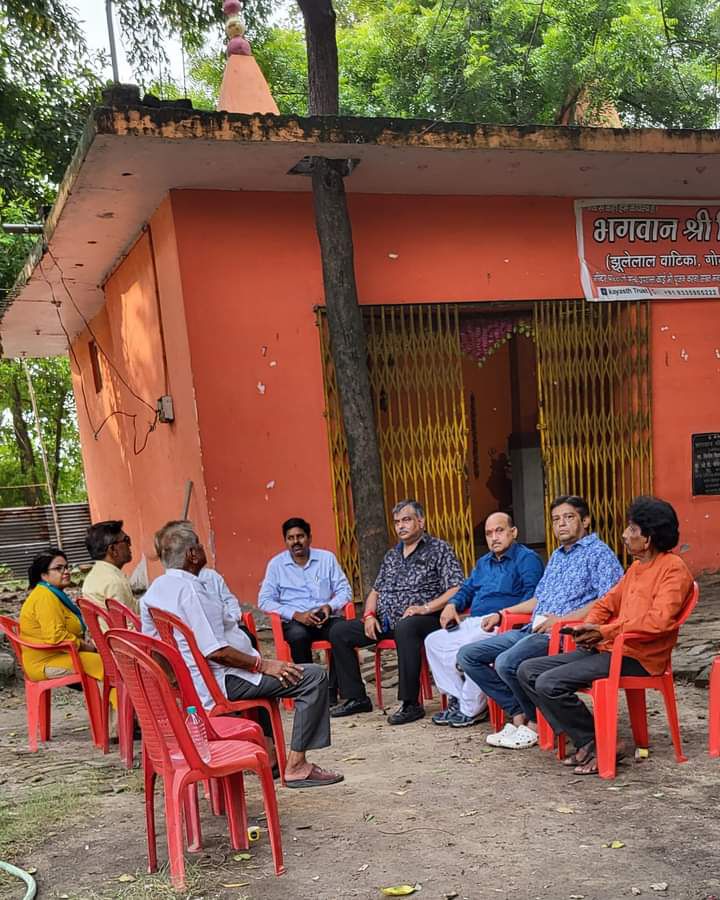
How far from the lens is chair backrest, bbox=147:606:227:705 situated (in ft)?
11.7

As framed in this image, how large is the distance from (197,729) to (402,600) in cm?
218

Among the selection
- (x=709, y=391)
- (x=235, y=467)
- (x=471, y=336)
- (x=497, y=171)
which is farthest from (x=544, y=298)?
(x=235, y=467)

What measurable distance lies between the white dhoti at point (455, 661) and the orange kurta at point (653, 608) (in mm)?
929

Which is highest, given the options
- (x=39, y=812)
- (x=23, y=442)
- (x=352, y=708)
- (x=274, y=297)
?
(x=274, y=297)

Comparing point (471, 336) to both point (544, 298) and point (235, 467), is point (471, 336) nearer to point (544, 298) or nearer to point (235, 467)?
point (544, 298)

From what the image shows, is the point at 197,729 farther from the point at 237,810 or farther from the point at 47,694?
the point at 47,694

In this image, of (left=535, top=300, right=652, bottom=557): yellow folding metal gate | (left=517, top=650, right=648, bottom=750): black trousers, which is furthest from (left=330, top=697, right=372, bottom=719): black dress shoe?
(left=535, top=300, right=652, bottom=557): yellow folding metal gate

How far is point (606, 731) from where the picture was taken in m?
3.82

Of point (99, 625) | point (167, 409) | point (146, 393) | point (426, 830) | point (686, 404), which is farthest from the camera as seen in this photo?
point (146, 393)

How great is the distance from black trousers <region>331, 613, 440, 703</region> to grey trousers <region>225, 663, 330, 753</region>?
1.22m

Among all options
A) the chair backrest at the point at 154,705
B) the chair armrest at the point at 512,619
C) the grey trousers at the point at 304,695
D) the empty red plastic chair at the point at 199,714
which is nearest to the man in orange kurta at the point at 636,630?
the chair armrest at the point at 512,619

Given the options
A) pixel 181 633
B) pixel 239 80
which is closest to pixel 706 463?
pixel 239 80

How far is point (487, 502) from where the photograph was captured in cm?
1170

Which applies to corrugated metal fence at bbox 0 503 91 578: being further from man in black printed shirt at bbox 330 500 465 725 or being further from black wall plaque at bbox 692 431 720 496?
man in black printed shirt at bbox 330 500 465 725
